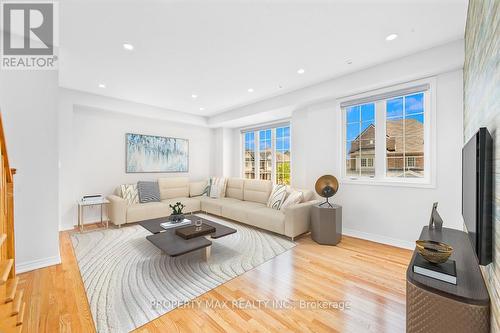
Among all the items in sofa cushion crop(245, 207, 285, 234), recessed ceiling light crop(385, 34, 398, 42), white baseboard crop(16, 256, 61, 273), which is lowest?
white baseboard crop(16, 256, 61, 273)

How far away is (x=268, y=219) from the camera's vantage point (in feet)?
12.1

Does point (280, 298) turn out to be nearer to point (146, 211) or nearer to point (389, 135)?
point (389, 135)

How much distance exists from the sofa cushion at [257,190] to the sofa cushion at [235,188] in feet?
0.43

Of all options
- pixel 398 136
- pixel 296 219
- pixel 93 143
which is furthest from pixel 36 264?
pixel 398 136

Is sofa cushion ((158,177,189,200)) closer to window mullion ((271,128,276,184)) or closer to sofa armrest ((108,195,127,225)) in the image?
sofa armrest ((108,195,127,225))

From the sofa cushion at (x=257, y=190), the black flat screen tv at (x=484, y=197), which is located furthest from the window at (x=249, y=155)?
the black flat screen tv at (x=484, y=197)

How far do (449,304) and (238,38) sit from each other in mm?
2763

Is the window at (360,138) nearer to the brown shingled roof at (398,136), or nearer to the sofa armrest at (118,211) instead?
the brown shingled roof at (398,136)

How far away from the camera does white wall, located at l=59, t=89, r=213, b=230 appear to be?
3928mm

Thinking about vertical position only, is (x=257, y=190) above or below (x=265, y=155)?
below

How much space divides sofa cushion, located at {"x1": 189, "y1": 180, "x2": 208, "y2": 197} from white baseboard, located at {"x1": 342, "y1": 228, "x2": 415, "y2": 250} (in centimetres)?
356

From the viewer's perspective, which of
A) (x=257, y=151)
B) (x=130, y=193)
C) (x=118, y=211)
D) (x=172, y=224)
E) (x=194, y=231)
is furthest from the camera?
(x=257, y=151)

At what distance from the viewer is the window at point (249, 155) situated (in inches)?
239

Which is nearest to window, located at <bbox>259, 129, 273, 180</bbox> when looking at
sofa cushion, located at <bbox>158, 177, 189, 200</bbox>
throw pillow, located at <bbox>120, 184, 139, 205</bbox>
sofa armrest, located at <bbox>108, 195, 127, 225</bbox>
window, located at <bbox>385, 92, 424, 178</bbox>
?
sofa cushion, located at <bbox>158, 177, 189, 200</bbox>
